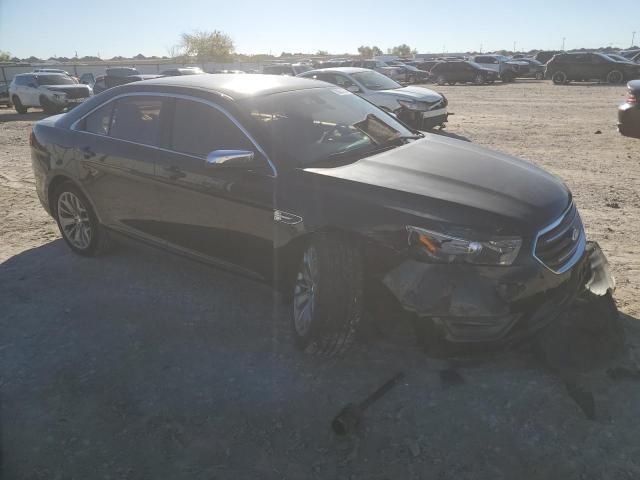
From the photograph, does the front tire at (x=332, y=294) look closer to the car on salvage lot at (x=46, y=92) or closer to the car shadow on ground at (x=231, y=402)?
the car shadow on ground at (x=231, y=402)

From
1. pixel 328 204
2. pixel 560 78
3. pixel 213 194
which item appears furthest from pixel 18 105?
pixel 560 78

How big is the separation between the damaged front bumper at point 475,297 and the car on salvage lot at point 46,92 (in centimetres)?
1959

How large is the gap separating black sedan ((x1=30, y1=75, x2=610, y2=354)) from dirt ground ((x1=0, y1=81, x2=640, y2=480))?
40 cm

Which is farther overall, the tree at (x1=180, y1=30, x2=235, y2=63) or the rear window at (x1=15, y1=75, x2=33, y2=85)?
the tree at (x1=180, y1=30, x2=235, y2=63)

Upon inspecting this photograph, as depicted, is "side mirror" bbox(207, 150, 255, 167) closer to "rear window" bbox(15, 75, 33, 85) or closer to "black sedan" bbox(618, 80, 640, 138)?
"black sedan" bbox(618, 80, 640, 138)

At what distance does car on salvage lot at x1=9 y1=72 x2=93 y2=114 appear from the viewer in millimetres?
19141

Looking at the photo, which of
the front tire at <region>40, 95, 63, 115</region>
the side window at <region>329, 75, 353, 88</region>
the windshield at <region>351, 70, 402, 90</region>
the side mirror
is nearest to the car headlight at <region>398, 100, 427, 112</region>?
the windshield at <region>351, 70, 402, 90</region>

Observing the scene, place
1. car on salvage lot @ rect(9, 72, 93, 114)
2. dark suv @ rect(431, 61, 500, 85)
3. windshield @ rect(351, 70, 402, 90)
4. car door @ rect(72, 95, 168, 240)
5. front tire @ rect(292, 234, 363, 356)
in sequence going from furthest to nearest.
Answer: dark suv @ rect(431, 61, 500, 85), car on salvage lot @ rect(9, 72, 93, 114), windshield @ rect(351, 70, 402, 90), car door @ rect(72, 95, 168, 240), front tire @ rect(292, 234, 363, 356)

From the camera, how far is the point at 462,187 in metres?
3.07

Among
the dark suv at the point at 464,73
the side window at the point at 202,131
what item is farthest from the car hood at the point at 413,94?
the dark suv at the point at 464,73

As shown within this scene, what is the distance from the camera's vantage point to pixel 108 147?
440 cm

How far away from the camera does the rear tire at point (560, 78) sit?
28.6 meters

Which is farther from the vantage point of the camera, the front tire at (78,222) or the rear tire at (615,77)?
the rear tire at (615,77)

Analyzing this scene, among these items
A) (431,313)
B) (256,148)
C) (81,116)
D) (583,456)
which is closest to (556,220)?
(431,313)
